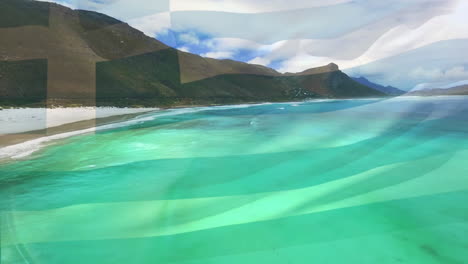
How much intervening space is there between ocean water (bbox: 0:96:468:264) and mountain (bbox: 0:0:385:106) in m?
Answer: 42.4

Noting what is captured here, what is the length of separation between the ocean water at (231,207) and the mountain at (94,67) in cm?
4245

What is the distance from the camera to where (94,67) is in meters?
83.7

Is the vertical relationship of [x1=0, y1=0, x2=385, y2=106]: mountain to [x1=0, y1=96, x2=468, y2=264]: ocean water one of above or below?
above

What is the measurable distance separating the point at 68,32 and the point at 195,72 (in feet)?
204

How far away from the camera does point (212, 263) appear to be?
5445 millimetres

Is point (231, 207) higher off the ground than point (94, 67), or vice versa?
point (94, 67)

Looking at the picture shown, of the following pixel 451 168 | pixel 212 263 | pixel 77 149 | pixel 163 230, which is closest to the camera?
pixel 212 263

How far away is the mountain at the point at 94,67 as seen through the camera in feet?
195

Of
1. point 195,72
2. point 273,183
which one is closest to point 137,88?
point 195,72

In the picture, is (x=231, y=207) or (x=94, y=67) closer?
(x=231, y=207)

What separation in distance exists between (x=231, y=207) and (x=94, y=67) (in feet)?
289

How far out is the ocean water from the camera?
579cm

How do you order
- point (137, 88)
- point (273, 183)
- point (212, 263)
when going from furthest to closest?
point (137, 88), point (273, 183), point (212, 263)

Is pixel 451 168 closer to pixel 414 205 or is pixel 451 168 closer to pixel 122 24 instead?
pixel 414 205
